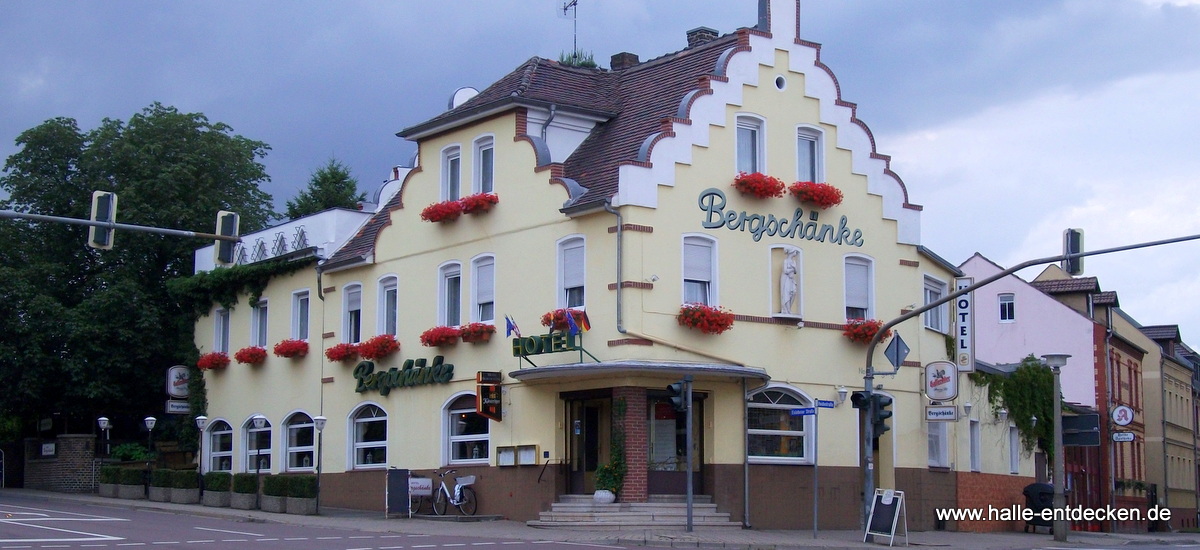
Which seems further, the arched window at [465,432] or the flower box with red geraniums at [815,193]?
the arched window at [465,432]

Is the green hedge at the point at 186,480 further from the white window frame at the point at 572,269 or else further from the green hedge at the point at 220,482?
the white window frame at the point at 572,269

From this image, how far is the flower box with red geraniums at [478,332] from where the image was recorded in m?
31.9

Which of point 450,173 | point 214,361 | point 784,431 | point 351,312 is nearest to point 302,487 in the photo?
point 351,312

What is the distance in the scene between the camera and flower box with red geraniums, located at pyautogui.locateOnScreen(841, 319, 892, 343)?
3184 cm

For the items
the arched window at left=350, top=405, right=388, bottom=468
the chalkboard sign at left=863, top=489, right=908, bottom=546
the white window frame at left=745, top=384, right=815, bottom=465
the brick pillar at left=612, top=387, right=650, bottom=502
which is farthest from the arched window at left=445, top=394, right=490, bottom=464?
the chalkboard sign at left=863, top=489, right=908, bottom=546

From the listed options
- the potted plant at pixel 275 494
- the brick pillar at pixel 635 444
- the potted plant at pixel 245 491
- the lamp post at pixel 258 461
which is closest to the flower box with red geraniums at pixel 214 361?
the lamp post at pixel 258 461

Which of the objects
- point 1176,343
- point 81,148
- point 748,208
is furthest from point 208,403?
point 1176,343

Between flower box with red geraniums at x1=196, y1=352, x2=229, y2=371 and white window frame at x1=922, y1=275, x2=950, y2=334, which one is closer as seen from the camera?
white window frame at x1=922, y1=275, x2=950, y2=334

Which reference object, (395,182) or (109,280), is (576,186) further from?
(109,280)

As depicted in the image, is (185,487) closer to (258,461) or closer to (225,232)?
(258,461)

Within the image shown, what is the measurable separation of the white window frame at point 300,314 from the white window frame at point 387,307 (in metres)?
3.92

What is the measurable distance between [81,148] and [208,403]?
1074cm

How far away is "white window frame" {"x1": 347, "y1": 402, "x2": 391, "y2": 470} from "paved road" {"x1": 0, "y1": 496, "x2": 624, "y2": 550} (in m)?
4.95

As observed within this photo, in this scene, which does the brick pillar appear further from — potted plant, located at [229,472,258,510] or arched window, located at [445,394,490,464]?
potted plant, located at [229,472,258,510]
